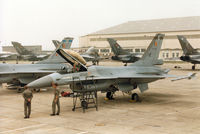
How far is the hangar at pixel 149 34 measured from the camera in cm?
7381

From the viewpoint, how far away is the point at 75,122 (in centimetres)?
1114

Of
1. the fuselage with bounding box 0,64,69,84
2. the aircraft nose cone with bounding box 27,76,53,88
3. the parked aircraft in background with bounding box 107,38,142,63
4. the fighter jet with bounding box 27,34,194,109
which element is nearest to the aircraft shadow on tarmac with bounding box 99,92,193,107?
the fighter jet with bounding box 27,34,194,109

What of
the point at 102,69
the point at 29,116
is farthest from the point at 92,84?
the point at 29,116

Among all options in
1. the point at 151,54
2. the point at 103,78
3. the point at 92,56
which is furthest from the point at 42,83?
the point at 92,56

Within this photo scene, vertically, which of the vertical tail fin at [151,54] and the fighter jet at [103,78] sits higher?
the vertical tail fin at [151,54]

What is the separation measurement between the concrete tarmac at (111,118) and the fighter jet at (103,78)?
0.90 m

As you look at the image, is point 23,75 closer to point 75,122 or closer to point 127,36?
point 75,122

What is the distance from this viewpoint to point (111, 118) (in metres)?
11.8

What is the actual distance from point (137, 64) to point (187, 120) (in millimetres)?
6916

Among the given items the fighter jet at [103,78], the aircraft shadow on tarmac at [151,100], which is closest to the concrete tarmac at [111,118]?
the aircraft shadow on tarmac at [151,100]

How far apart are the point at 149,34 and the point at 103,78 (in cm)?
6580

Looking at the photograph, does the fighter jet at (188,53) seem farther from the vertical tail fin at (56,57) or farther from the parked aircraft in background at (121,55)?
the vertical tail fin at (56,57)

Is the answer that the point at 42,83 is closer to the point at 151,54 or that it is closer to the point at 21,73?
the point at 21,73

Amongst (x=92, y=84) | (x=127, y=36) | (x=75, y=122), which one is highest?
(x=127, y=36)
